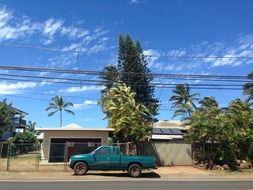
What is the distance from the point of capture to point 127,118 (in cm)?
3459

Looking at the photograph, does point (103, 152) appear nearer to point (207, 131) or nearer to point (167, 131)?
point (207, 131)

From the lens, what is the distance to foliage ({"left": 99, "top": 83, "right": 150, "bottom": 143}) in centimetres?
3378

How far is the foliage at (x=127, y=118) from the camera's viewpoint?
1330 inches

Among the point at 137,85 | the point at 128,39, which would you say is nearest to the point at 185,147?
the point at 137,85

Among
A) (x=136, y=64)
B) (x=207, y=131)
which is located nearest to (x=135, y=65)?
(x=136, y=64)

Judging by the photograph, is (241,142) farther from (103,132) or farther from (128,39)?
(128,39)

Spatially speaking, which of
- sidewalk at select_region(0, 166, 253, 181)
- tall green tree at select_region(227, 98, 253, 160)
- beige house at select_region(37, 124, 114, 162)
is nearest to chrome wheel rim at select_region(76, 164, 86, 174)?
sidewalk at select_region(0, 166, 253, 181)

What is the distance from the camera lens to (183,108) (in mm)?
35375

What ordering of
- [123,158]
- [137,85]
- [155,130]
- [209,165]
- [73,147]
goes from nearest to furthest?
[123,158] < [209,165] < [73,147] < [155,130] < [137,85]

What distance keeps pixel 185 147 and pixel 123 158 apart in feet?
35.5

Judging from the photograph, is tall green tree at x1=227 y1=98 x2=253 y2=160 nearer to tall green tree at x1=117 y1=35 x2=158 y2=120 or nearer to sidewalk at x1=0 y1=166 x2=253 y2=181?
sidewalk at x1=0 y1=166 x2=253 y2=181

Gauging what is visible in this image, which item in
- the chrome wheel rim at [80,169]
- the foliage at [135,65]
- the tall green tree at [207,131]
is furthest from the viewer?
the foliage at [135,65]

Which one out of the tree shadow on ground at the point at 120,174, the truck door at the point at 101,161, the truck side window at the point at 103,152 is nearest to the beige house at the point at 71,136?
the tree shadow on ground at the point at 120,174

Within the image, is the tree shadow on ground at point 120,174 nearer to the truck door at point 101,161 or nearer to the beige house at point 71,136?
the truck door at point 101,161
